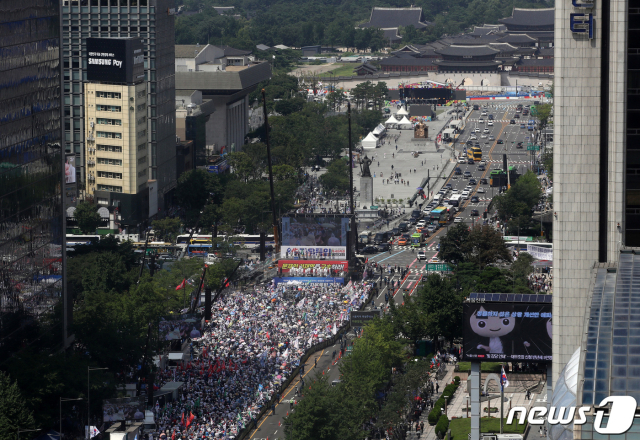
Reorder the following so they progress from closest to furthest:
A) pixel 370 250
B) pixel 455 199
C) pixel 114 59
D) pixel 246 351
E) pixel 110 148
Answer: pixel 246 351 → pixel 114 59 → pixel 370 250 → pixel 110 148 → pixel 455 199

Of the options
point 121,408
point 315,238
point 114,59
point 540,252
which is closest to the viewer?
point 121,408

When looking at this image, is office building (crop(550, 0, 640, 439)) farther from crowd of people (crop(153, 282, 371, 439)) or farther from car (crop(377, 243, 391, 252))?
car (crop(377, 243, 391, 252))

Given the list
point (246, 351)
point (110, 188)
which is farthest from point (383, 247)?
point (246, 351)

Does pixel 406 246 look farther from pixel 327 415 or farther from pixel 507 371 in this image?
pixel 327 415

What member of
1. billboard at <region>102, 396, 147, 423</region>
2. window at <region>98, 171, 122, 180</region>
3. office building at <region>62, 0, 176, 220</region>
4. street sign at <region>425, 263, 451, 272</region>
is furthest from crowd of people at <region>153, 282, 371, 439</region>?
office building at <region>62, 0, 176, 220</region>

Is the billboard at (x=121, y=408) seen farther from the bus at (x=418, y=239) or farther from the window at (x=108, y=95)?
the window at (x=108, y=95)

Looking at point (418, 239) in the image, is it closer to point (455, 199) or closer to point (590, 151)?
point (455, 199)

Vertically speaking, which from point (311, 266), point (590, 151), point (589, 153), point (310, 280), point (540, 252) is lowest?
point (310, 280)
